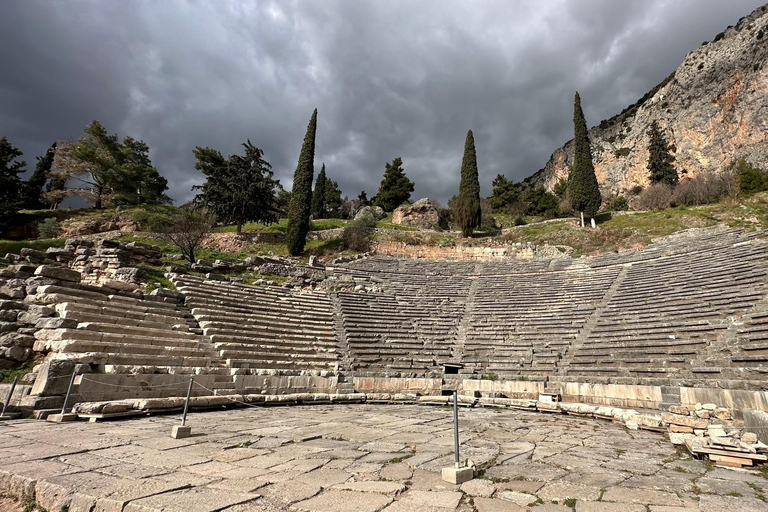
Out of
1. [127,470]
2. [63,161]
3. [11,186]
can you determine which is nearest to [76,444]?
[127,470]

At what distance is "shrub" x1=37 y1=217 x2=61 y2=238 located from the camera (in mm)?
23781

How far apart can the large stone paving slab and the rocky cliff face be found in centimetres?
5218

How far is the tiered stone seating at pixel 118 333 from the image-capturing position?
8.42m

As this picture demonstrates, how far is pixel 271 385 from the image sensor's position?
1109 cm

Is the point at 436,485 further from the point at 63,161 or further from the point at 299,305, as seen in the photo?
the point at 63,161

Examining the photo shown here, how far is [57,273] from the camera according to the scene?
10953 mm

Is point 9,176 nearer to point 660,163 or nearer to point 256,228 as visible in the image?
point 256,228

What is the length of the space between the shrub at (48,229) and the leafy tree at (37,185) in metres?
13.3

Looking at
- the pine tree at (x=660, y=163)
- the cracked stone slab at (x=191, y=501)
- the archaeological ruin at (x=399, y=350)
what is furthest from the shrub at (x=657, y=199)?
the cracked stone slab at (x=191, y=501)

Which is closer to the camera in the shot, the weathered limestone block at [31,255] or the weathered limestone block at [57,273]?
the weathered limestone block at [57,273]

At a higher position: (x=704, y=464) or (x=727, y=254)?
(x=727, y=254)

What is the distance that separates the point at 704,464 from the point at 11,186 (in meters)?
44.0

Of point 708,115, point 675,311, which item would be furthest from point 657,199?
point 675,311

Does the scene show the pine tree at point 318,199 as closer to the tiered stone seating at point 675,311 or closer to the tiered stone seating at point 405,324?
the tiered stone seating at point 405,324
